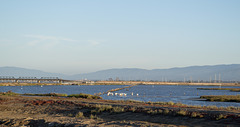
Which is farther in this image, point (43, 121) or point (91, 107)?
point (91, 107)

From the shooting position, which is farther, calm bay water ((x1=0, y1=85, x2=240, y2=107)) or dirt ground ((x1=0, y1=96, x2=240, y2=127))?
calm bay water ((x1=0, y1=85, x2=240, y2=107))

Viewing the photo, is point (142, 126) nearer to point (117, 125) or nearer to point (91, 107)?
point (117, 125)

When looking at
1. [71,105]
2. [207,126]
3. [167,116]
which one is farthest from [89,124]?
[71,105]

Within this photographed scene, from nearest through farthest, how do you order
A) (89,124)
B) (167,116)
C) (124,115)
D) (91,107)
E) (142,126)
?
1. (142,126)
2. (89,124)
3. (167,116)
4. (124,115)
5. (91,107)

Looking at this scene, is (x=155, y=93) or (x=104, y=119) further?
(x=155, y=93)

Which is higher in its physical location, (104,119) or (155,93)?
(104,119)

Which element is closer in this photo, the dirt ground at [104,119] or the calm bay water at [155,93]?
the dirt ground at [104,119]

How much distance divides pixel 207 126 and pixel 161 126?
2892mm

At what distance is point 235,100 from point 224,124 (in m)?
36.3

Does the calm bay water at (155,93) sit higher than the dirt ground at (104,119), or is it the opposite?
the dirt ground at (104,119)

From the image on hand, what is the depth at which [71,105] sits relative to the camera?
3306cm

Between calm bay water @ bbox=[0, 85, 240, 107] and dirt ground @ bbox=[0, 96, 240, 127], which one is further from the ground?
dirt ground @ bbox=[0, 96, 240, 127]

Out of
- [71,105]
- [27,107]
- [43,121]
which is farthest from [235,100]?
[43,121]

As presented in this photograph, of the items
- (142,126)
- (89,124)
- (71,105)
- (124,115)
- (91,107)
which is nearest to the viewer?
(142,126)
